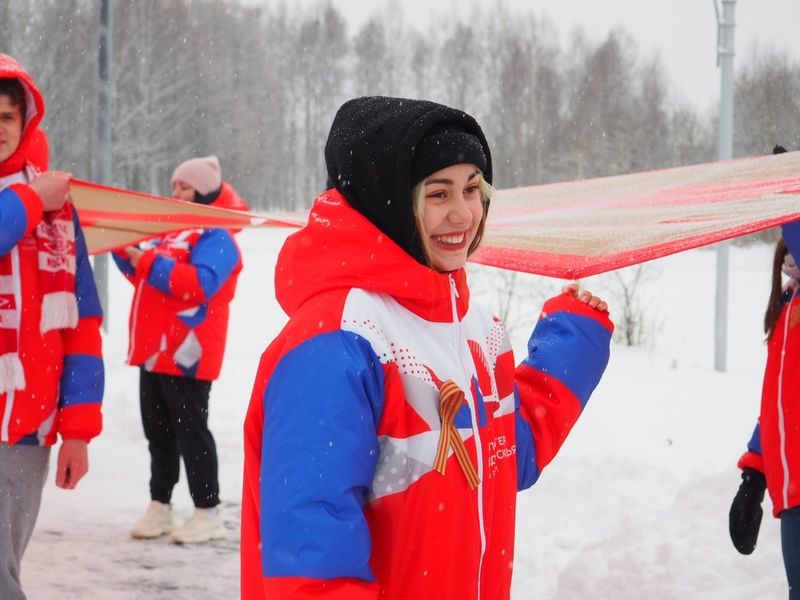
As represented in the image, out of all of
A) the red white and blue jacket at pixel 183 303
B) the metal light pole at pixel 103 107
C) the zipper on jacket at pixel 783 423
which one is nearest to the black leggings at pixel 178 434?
the red white and blue jacket at pixel 183 303

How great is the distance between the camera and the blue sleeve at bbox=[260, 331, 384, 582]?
1486mm

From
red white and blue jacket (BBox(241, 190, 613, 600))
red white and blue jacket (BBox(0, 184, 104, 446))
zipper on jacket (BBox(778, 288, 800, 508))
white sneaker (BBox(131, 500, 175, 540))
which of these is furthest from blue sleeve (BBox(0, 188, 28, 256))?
white sneaker (BBox(131, 500, 175, 540))

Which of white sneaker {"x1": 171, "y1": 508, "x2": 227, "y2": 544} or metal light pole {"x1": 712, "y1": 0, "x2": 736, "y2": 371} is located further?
metal light pole {"x1": 712, "y1": 0, "x2": 736, "y2": 371}

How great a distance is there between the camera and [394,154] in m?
1.70

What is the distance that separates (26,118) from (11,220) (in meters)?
0.40

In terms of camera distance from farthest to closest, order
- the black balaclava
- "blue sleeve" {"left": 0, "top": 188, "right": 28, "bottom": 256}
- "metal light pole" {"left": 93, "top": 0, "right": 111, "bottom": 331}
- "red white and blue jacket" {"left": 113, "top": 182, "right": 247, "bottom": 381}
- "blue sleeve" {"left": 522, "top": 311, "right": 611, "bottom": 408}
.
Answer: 1. "metal light pole" {"left": 93, "top": 0, "right": 111, "bottom": 331}
2. "red white and blue jacket" {"left": 113, "top": 182, "right": 247, "bottom": 381}
3. "blue sleeve" {"left": 0, "top": 188, "right": 28, "bottom": 256}
4. "blue sleeve" {"left": 522, "top": 311, "right": 611, "bottom": 408}
5. the black balaclava

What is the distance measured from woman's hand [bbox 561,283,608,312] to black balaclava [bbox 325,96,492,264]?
574mm

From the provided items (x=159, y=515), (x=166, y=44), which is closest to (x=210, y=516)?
(x=159, y=515)

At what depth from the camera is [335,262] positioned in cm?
174

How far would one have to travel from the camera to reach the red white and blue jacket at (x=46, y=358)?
2.56 m

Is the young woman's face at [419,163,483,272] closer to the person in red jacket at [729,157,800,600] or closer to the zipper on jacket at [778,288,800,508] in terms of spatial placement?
the person in red jacket at [729,157,800,600]

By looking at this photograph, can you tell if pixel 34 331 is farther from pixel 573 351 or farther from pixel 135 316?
pixel 135 316

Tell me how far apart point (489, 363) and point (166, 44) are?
107ft

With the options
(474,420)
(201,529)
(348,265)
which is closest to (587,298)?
(474,420)
